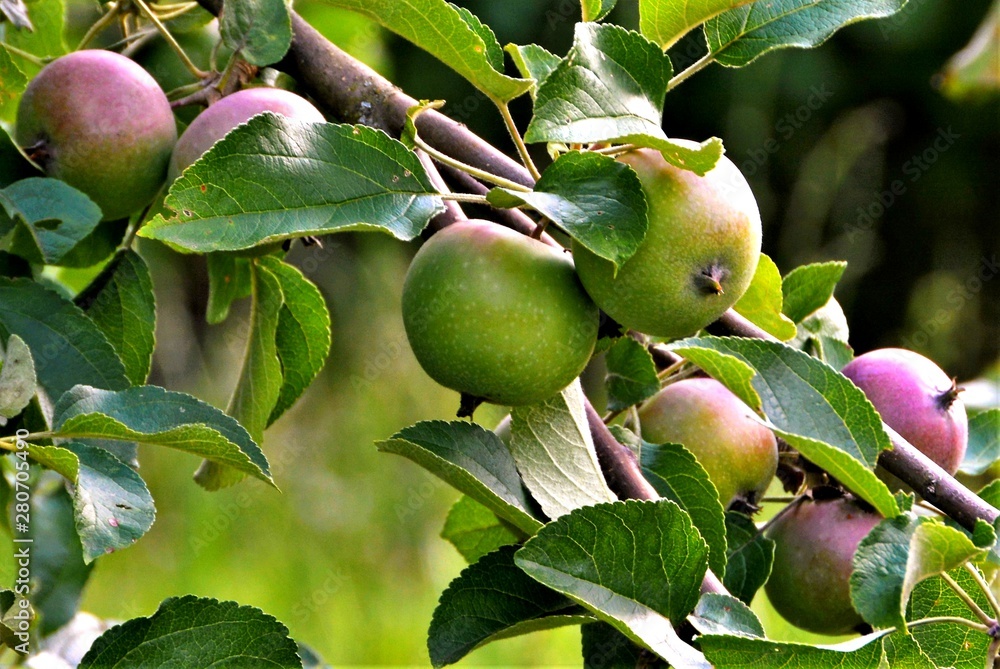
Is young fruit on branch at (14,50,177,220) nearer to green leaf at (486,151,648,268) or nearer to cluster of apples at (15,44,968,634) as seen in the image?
cluster of apples at (15,44,968,634)

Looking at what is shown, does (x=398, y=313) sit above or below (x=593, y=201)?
below

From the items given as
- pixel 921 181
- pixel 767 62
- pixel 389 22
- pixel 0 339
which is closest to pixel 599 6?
pixel 389 22

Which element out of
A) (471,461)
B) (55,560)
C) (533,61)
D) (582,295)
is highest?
(533,61)

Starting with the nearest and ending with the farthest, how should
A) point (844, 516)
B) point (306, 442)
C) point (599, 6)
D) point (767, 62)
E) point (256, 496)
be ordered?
point (599, 6)
point (844, 516)
point (256, 496)
point (306, 442)
point (767, 62)

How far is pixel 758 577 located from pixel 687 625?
161 mm

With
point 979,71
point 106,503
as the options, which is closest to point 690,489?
point 106,503

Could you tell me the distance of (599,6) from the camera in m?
0.71

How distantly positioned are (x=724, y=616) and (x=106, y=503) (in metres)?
0.37

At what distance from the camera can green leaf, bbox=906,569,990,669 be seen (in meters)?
0.69

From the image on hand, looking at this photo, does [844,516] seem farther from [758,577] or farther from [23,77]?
[23,77]

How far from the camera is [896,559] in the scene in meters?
0.56

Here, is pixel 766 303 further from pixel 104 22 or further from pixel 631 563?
pixel 104 22

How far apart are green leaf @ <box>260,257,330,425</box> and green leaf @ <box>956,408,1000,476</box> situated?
1.91 feet

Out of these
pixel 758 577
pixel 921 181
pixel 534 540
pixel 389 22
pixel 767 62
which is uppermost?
pixel 389 22
